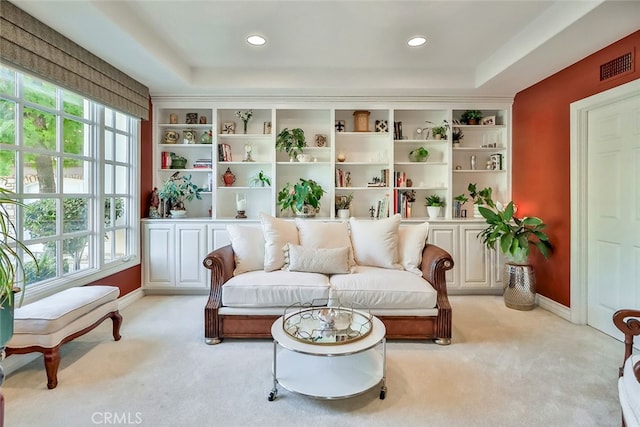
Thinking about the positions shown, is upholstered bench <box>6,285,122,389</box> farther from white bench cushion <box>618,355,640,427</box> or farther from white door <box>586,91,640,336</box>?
white door <box>586,91,640,336</box>

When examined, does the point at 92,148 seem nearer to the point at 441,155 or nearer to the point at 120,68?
the point at 120,68

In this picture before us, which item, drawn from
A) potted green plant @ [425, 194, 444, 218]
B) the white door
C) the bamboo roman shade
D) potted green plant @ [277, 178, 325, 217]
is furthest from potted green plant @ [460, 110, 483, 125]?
the bamboo roman shade

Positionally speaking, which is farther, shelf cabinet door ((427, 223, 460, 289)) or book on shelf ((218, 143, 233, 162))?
book on shelf ((218, 143, 233, 162))

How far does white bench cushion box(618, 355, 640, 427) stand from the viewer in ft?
3.97

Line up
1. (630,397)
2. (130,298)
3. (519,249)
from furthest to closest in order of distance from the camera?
(130,298)
(519,249)
(630,397)

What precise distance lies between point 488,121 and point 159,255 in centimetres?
425

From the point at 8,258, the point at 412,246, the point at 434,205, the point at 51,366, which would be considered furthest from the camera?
the point at 434,205

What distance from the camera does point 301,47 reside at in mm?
2961

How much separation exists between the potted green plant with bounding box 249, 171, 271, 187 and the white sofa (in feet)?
3.74

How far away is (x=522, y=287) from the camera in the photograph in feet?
10.6

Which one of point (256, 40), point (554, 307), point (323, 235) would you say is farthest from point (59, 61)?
point (554, 307)

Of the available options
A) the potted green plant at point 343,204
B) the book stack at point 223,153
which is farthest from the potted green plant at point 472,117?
the book stack at point 223,153

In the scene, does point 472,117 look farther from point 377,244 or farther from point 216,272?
point 216,272

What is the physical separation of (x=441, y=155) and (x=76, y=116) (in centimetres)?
394
